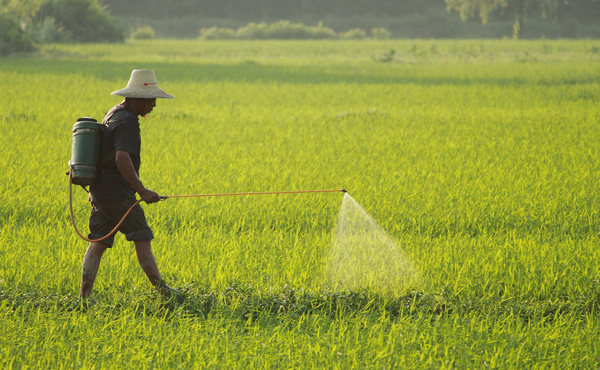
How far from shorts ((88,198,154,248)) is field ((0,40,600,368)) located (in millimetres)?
377

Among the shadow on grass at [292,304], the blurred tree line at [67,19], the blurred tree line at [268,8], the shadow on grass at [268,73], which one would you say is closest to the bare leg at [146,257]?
the shadow on grass at [292,304]

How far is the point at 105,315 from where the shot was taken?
3.71 m

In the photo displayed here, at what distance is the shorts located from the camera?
365 cm

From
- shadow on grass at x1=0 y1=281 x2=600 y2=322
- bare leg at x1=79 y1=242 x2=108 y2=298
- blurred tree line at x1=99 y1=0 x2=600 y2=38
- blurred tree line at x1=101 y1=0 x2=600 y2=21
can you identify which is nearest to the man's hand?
bare leg at x1=79 y1=242 x2=108 y2=298

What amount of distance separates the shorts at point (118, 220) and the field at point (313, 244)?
38cm

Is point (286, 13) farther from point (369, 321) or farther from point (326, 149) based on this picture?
point (369, 321)

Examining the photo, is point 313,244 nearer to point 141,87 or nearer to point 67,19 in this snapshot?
point 141,87

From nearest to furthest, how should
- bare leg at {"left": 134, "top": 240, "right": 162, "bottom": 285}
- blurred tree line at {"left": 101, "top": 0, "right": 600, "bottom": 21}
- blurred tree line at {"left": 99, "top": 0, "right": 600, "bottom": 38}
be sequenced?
bare leg at {"left": 134, "top": 240, "right": 162, "bottom": 285} → blurred tree line at {"left": 99, "top": 0, "right": 600, "bottom": 38} → blurred tree line at {"left": 101, "top": 0, "right": 600, "bottom": 21}

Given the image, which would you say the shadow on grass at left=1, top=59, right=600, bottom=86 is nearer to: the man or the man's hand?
the man

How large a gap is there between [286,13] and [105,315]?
61649 mm

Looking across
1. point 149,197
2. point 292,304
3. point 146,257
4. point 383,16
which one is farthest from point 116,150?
point 383,16

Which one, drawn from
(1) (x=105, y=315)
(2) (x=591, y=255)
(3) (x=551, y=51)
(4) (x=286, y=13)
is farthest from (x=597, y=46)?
(4) (x=286, y=13)

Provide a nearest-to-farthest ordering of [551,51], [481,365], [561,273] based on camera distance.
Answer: [481,365] < [561,273] < [551,51]

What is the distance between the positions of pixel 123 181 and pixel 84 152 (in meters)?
0.28
